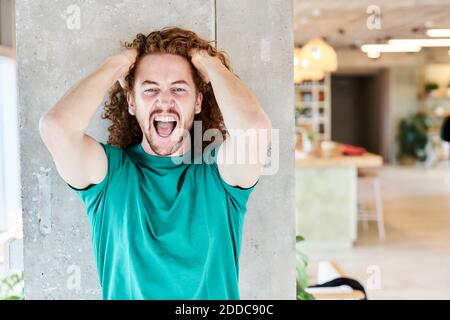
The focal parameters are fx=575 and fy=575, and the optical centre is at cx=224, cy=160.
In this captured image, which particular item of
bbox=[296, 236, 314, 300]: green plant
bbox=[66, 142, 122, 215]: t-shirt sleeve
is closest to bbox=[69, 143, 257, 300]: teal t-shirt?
bbox=[66, 142, 122, 215]: t-shirt sleeve

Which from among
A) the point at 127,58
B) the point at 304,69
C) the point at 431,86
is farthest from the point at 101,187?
the point at 431,86

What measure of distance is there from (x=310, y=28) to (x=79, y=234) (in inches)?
261

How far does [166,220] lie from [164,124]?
158mm

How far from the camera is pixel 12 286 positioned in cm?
145

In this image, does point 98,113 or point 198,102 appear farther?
point 98,113

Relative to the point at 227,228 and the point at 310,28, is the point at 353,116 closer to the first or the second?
the point at 310,28

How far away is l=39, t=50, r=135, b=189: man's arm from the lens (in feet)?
2.85

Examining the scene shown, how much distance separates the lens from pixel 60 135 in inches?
34.3

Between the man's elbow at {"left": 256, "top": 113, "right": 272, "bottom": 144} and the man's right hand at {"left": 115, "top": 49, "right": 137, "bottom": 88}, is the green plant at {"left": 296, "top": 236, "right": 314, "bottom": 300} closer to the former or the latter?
the man's elbow at {"left": 256, "top": 113, "right": 272, "bottom": 144}

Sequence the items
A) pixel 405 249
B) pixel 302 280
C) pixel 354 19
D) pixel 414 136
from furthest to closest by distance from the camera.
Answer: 1. pixel 414 136
2. pixel 354 19
3. pixel 405 249
4. pixel 302 280

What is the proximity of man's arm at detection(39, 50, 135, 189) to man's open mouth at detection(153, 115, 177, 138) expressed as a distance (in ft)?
0.31

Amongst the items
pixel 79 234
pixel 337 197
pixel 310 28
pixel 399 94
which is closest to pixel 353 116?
pixel 399 94

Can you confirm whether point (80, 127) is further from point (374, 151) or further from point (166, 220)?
point (374, 151)

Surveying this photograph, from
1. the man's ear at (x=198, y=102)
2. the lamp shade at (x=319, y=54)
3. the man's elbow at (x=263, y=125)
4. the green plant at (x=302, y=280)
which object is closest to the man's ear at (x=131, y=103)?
the man's ear at (x=198, y=102)
